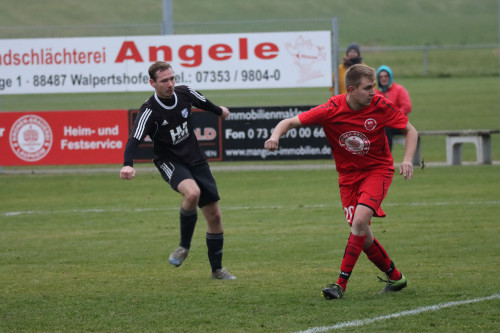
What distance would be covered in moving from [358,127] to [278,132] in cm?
73

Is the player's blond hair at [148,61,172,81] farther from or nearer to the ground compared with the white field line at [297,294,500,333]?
farther from the ground

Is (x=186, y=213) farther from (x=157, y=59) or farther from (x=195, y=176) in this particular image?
(x=157, y=59)

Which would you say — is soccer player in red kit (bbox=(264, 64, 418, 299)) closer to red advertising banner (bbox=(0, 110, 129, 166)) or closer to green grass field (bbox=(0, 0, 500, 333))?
green grass field (bbox=(0, 0, 500, 333))

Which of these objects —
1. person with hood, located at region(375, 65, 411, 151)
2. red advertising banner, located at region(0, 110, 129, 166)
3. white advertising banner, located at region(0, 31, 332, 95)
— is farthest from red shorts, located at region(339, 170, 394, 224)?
red advertising banner, located at region(0, 110, 129, 166)

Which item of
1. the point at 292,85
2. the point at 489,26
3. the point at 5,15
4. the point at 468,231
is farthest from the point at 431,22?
the point at 468,231

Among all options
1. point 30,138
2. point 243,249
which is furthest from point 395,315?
point 30,138

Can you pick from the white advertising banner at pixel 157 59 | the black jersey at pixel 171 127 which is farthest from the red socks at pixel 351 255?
the white advertising banner at pixel 157 59

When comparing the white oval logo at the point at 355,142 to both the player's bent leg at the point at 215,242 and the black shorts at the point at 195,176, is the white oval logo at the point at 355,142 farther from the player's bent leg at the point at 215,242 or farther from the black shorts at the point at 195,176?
the player's bent leg at the point at 215,242

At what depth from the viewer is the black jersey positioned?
8.23 m

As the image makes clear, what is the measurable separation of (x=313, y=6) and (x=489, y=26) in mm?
14903

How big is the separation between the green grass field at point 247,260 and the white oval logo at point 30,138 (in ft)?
5.54

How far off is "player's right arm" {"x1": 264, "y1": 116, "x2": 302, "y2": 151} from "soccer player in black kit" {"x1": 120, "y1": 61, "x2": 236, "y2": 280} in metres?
1.30

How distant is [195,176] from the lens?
8484 millimetres

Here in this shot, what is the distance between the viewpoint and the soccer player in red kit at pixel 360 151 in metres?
7.33
